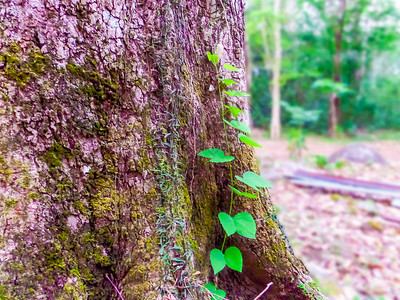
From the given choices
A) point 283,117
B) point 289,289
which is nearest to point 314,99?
point 283,117

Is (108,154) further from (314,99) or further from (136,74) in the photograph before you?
(314,99)

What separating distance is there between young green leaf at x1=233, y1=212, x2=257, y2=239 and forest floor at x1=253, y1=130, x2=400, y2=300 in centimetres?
79

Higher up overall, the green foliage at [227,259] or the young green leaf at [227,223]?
the young green leaf at [227,223]

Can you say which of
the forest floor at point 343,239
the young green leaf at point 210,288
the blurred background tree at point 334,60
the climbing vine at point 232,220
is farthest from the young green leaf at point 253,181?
the blurred background tree at point 334,60

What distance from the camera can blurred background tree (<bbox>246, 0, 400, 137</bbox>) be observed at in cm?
1131

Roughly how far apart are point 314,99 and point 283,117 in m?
1.94

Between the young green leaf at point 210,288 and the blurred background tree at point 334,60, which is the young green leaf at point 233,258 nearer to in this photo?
the young green leaf at point 210,288

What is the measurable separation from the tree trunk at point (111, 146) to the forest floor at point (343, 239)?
0.84 m

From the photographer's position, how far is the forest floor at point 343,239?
2.01 meters

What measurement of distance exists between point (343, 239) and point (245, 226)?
2503mm

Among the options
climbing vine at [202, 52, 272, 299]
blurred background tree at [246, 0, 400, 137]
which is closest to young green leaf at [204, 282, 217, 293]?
climbing vine at [202, 52, 272, 299]

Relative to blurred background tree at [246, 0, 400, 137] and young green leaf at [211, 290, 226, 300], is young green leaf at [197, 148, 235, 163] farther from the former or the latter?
blurred background tree at [246, 0, 400, 137]

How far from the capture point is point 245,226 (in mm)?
719

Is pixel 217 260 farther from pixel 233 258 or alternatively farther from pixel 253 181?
pixel 253 181
